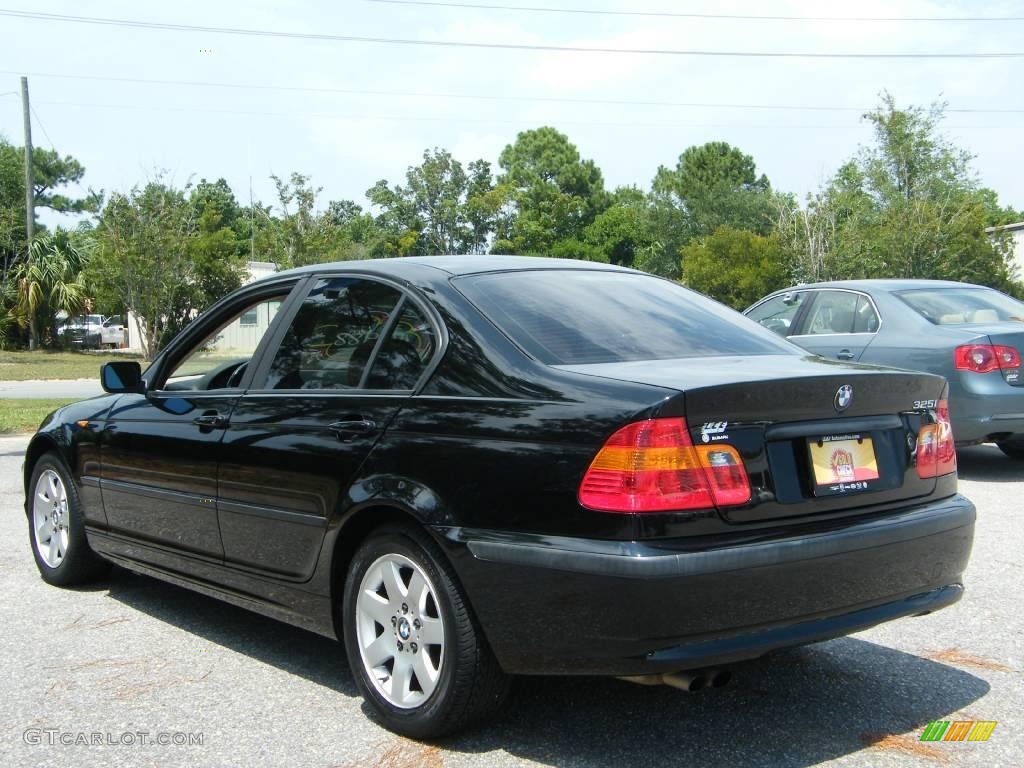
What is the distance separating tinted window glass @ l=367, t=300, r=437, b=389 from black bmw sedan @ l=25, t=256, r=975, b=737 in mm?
11

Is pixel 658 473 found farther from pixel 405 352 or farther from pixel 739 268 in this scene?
pixel 739 268

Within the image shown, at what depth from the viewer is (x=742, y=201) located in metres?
80.6

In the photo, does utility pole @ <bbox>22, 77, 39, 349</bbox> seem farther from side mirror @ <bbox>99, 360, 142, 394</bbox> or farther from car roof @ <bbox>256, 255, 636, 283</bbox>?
car roof @ <bbox>256, 255, 636, 283</bbox>

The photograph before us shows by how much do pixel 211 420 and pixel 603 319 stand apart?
1.70 meters

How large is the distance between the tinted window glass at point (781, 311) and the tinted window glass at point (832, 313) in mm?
207

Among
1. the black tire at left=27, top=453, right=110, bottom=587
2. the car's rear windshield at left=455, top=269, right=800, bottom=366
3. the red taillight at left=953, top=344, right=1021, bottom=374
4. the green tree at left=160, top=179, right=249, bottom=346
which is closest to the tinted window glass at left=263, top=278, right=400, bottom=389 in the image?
the car's rear windshield at left=455, top=269, right=800, bottom=366

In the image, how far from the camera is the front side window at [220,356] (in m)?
4.84

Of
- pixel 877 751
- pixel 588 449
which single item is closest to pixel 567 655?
pixel 588 449

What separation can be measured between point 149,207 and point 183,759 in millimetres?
29802

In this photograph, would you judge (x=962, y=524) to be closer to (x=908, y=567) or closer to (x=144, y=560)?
(x=908, y=567)

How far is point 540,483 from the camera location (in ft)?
10.5

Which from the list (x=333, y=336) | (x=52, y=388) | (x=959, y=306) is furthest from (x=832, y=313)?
(x=52, y=388)

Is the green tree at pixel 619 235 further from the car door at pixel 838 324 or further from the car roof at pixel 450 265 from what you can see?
the car roof at pixel 450 265

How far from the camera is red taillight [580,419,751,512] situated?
3.05 meters
